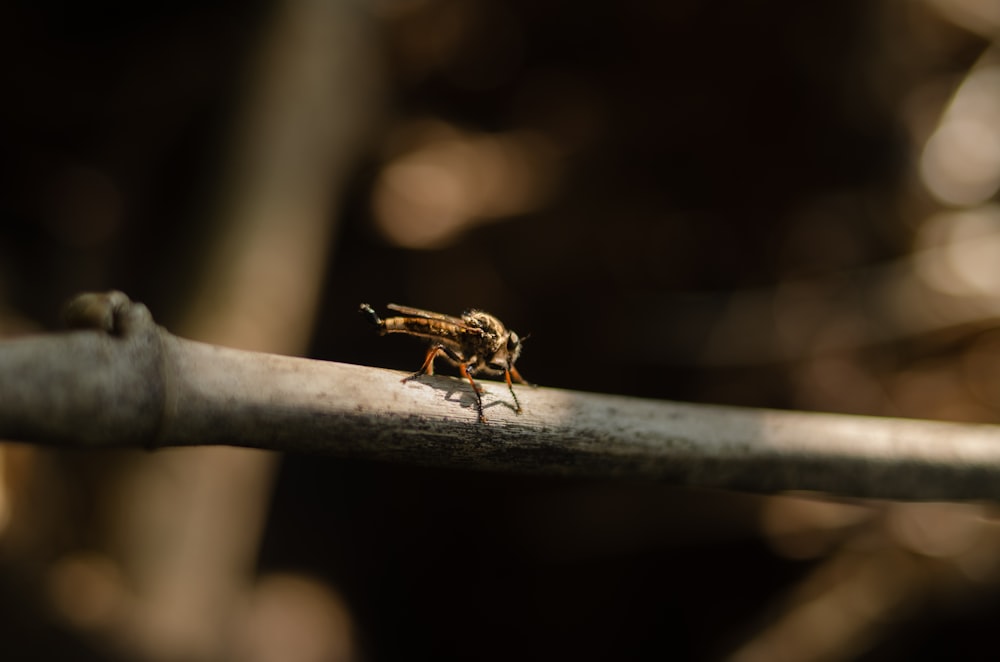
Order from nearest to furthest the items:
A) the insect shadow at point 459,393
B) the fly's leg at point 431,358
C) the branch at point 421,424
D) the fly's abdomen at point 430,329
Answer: the branch at point 421,424, the insect shadow at point 459,393, the fly's leg at point 431,358, the fly's abdomen at point 430,329

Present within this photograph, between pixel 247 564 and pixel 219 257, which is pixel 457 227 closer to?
pixel 219 257

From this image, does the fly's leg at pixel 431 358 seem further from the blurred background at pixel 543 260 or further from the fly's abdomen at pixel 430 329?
the blurred background at pixel 543 260

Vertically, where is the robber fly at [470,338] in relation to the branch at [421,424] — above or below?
above

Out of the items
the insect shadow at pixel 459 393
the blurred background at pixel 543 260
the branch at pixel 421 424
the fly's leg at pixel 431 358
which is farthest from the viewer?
the blurred background at pixel 543 260

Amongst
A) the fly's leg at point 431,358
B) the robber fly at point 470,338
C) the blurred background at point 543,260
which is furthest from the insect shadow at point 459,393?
the blurred background at point 543,260

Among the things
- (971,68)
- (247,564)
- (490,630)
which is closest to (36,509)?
(247,564)

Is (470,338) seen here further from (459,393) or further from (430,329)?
(459,393)

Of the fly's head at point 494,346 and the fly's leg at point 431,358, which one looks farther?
the fly's head at point 494,346

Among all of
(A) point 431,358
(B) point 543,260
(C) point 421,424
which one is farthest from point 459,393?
(B) point 543,260
